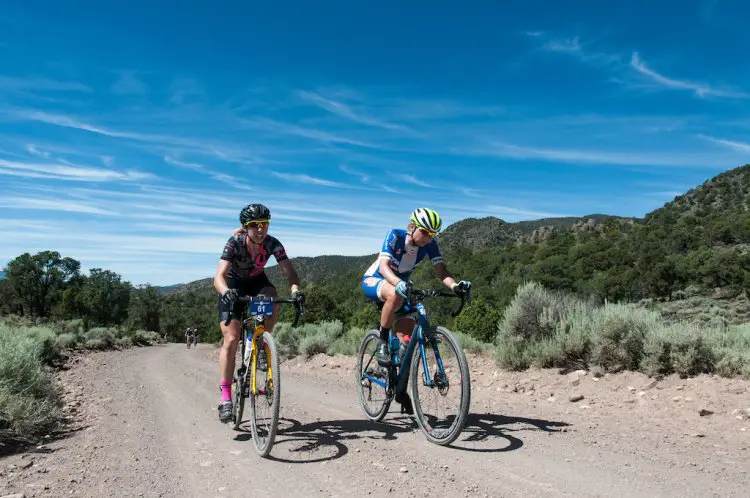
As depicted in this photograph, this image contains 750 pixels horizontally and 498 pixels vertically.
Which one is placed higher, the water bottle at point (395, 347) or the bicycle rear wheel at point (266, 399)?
the water bottle at point (395, 347)

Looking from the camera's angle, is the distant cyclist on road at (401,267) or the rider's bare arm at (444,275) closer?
the distant cyclist on road at (401,267)

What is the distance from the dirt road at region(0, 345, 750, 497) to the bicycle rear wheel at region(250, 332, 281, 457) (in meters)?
0.15

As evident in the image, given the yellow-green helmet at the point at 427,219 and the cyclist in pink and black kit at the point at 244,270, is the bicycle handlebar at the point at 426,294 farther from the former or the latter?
the cyclist in pink and black kit at the point at 244,270

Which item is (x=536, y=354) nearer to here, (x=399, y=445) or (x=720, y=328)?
(x=720, y=328)

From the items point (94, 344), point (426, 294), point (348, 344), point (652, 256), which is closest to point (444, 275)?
point (426, 294)

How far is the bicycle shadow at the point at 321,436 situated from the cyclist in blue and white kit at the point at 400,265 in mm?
719

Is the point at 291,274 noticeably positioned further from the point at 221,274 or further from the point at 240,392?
the point at 240,392

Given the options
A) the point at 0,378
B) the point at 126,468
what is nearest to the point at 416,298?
the point at 126,468

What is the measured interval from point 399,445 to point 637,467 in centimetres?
195

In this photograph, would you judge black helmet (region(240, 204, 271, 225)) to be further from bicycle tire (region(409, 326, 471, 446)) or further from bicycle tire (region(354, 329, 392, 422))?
bicycle tire (region(409, 326, 471, 446))

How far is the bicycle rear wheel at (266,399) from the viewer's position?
425 centimetres

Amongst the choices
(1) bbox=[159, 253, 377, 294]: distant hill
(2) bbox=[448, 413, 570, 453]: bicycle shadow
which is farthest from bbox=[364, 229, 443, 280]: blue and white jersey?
(1) bbox=[159, 253, 377, 294]: distant hill

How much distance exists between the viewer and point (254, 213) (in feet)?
16.1

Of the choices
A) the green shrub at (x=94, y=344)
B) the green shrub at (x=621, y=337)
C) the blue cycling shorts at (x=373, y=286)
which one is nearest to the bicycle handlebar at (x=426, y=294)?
the blue cycling shorts at (x=373, y=286)
